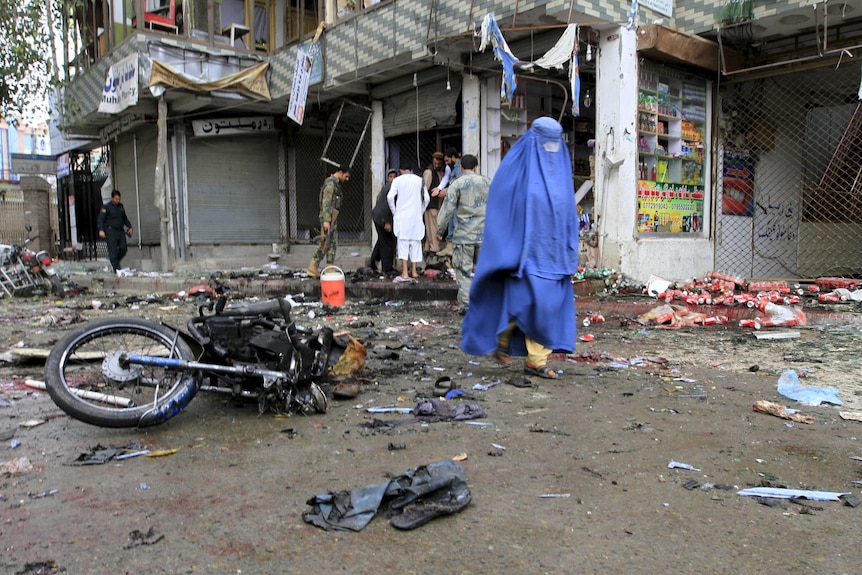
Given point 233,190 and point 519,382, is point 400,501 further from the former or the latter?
point 233,190

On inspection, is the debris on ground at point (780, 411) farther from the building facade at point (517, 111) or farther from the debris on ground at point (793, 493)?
the building facade at point (517, 111)

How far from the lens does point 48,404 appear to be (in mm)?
3887

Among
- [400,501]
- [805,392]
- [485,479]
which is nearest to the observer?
[400,501]

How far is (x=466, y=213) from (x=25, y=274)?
7524 mm

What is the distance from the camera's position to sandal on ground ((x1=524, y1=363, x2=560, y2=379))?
452 cm

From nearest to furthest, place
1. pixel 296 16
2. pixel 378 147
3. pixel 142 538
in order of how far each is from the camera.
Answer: pixel 142 538 → pixel 378 147 → pixel 296 16

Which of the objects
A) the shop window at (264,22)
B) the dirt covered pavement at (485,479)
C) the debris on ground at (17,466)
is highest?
the shop window at (264,22)

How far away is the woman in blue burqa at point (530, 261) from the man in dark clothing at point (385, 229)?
19.6 ft

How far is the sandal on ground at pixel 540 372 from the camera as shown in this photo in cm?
452

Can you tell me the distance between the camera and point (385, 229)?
34.8 feet

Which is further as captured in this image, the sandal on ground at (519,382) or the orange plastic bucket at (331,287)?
the orange plastic bucket at (331,287)

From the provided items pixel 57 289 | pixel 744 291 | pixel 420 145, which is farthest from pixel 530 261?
pixel 57 289

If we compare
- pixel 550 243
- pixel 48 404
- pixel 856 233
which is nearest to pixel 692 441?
pixel 550 243

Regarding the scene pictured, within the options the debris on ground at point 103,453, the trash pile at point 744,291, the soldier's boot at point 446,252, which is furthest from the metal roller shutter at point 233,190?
the debris on ground at point 103,453
